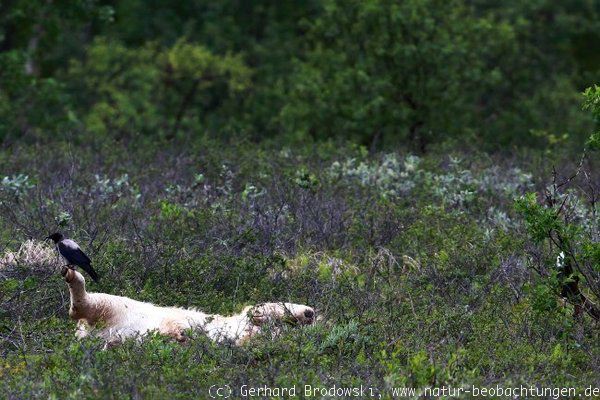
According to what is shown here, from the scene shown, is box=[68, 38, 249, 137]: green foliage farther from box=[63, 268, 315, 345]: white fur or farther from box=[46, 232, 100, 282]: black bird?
box=[63, 268, 315, 345]: white fur

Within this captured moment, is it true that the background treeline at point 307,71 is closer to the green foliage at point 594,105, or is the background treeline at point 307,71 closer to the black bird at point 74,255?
the black bird at point 74,255

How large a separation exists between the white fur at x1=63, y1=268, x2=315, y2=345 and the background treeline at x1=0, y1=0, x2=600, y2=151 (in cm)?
888

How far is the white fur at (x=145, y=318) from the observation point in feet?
27.0

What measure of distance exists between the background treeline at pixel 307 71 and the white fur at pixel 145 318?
29.1 feet

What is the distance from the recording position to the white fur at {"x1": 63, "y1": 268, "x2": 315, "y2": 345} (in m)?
8.24

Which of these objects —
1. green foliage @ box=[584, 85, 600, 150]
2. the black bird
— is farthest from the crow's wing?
green foliage @ box=[584, 85, 600, 150]

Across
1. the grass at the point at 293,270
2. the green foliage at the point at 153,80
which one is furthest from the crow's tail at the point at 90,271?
the green foliage at the point at 153,80

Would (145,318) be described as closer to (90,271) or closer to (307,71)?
(90,271)

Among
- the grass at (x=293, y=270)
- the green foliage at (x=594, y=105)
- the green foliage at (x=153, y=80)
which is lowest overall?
the green foliage at (x=153, y=80)

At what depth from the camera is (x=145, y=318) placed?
27.8ft

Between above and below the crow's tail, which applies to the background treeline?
below

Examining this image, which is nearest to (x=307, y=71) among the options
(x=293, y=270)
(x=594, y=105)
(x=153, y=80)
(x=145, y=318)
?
(x=153, y=80)

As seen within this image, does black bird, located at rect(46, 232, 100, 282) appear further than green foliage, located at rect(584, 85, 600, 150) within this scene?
Yes

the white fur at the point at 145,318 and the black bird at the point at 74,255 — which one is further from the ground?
the black bird at the point at 74,255
